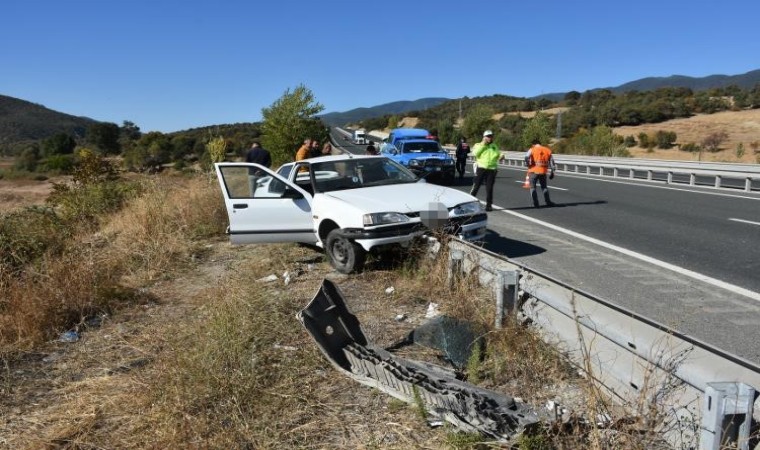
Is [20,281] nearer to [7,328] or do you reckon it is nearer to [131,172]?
[7,328]

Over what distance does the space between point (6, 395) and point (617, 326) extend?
408cm

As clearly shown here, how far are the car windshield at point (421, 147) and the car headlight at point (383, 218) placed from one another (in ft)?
44.9

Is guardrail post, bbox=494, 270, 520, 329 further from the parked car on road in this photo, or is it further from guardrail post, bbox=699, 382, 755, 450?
the parked car on road

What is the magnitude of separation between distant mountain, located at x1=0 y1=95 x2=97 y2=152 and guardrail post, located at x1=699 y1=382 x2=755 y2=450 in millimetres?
123735

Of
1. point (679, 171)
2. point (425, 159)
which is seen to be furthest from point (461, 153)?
point (679, 171)

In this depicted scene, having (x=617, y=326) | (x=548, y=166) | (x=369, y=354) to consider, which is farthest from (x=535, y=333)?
(x=548, y=166)

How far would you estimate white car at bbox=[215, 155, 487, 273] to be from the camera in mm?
6211

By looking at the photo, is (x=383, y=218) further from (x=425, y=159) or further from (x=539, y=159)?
(x=425, y=159)

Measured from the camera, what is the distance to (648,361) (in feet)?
8.64

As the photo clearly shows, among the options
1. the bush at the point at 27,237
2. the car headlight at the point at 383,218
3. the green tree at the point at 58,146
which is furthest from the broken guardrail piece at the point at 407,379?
the green tree at the point at 58,146

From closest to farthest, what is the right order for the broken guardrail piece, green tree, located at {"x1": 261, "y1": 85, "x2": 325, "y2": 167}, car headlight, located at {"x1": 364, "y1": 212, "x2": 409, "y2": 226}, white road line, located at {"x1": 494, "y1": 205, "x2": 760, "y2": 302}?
1. the broken guardrail piece
2. white road line, located at {"x1": 494, "y1": 205, "x2": 760, "y2": 302}
3. car headlight, located at {"x1": 364, "y1": 212, "x2": 409, "y2": 226}
4. green tree, located at {"x1": 261, "y1": 85, "x2": 325, "y2": 167}

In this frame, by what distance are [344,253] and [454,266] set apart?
1757mm

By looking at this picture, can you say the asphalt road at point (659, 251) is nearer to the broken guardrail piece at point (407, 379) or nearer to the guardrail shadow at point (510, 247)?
the guardrail shadow at point (510, 247)

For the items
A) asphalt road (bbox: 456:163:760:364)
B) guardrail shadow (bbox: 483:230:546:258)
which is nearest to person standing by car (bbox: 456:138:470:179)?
asphalt road (bbox: 456:163:760:364)
